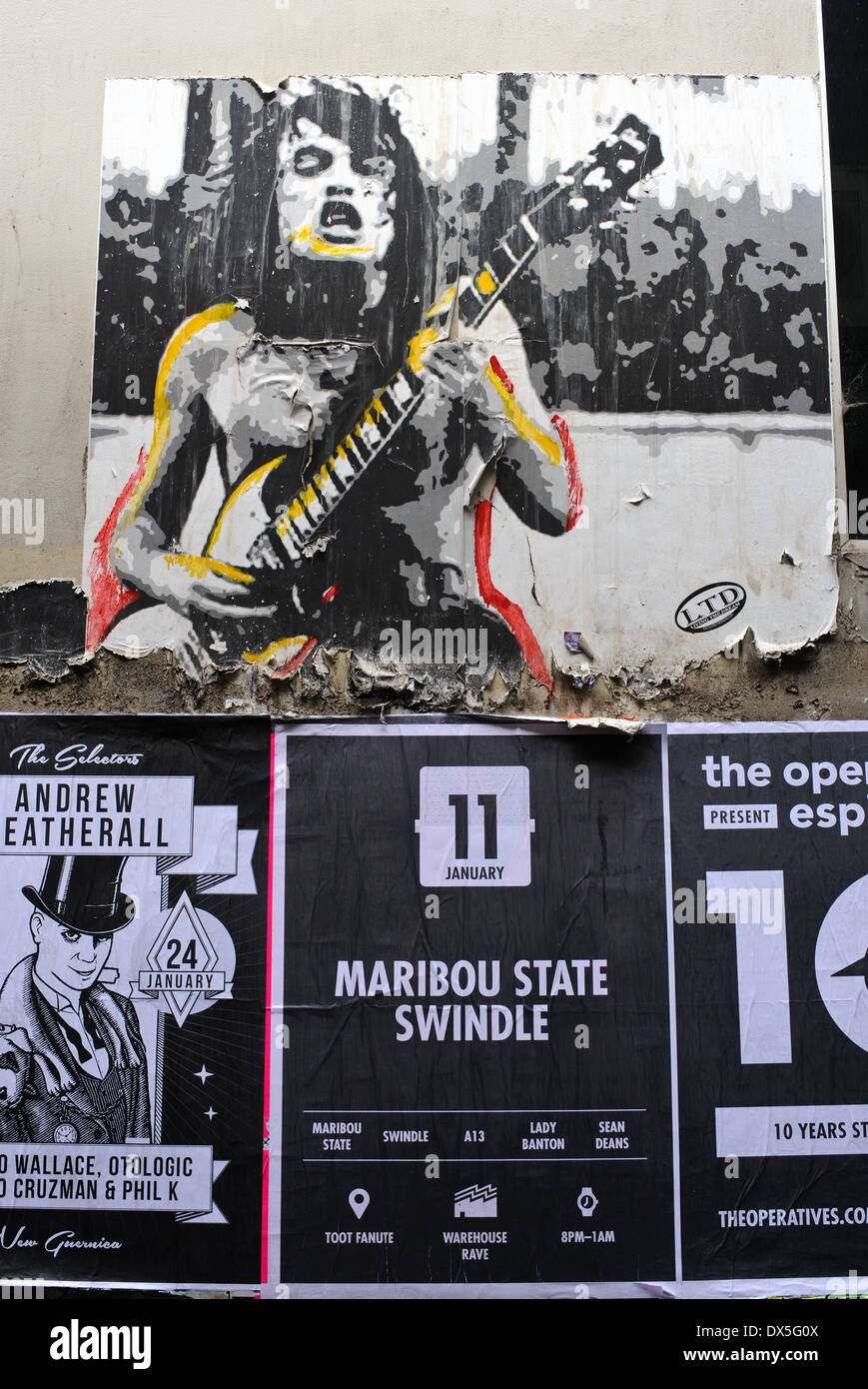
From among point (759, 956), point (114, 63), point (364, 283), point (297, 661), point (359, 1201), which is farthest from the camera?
point (114, 63)

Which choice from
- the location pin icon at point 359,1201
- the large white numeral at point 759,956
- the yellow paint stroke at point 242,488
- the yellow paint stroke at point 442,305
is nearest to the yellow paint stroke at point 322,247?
the yellow paint stroke at point 442,305

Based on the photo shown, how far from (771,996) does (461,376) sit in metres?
2.83

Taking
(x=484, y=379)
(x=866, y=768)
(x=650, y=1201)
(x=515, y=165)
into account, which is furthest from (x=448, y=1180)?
(x=515, y=165)

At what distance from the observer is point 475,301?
413cm

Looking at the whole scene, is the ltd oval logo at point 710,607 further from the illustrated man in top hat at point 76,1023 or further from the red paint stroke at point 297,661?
the illustrated man in top hat at point 76,1023

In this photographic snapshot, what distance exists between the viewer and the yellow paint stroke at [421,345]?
13.5 feet

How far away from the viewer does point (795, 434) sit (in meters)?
4.10

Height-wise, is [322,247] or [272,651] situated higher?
[322,247]

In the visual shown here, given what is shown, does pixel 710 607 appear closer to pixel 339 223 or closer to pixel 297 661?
pixel 297 661

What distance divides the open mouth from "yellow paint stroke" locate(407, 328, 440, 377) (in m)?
0.50

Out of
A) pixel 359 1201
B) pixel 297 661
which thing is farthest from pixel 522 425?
pixel 359 1201

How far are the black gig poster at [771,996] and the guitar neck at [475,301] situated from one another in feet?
5.75
